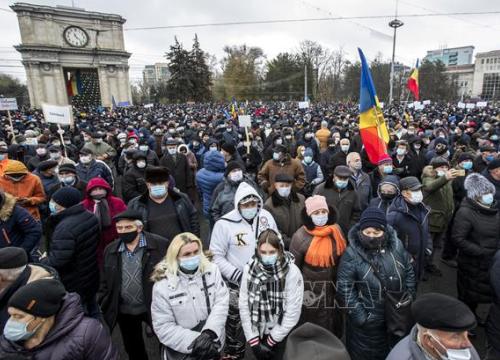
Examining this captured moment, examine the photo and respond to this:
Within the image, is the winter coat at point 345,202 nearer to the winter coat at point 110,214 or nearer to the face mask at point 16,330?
the winter coat at point 110,214

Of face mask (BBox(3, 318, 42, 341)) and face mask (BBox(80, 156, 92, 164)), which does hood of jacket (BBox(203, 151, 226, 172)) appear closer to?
face mask (BBox(80, 156, 92, 164))

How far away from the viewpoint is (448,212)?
4898 millimetres

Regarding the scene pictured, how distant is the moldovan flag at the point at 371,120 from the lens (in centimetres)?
534

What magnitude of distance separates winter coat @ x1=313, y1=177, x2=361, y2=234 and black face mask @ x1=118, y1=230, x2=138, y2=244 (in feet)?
8.54

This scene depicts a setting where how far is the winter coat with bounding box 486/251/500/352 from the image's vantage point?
262 cm

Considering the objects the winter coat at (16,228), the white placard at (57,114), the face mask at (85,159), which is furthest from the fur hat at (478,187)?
the white placard at (57,114)

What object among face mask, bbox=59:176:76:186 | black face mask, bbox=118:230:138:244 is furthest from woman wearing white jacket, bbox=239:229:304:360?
face mask, bbox=59:176:76:186

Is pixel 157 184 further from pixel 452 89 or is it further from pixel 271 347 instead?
pixel 452 89

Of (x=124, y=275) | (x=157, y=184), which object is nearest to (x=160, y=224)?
(x=157, y=184)

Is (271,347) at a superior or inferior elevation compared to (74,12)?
inferior

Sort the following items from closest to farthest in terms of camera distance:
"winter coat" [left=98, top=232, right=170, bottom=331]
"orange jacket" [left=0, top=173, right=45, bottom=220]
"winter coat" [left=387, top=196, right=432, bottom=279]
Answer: "winter coat" [left=98, top=232, right=170, bottom=331], "winter coat" [left=387, top=196, right=432, bottom=279], "orange jacket" [left=0, top=173, right=45, bottom=220]

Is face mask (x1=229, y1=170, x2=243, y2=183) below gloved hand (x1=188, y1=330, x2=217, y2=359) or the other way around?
the other way around

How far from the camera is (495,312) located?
2.78 metres

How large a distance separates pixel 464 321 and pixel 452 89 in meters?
72.1
